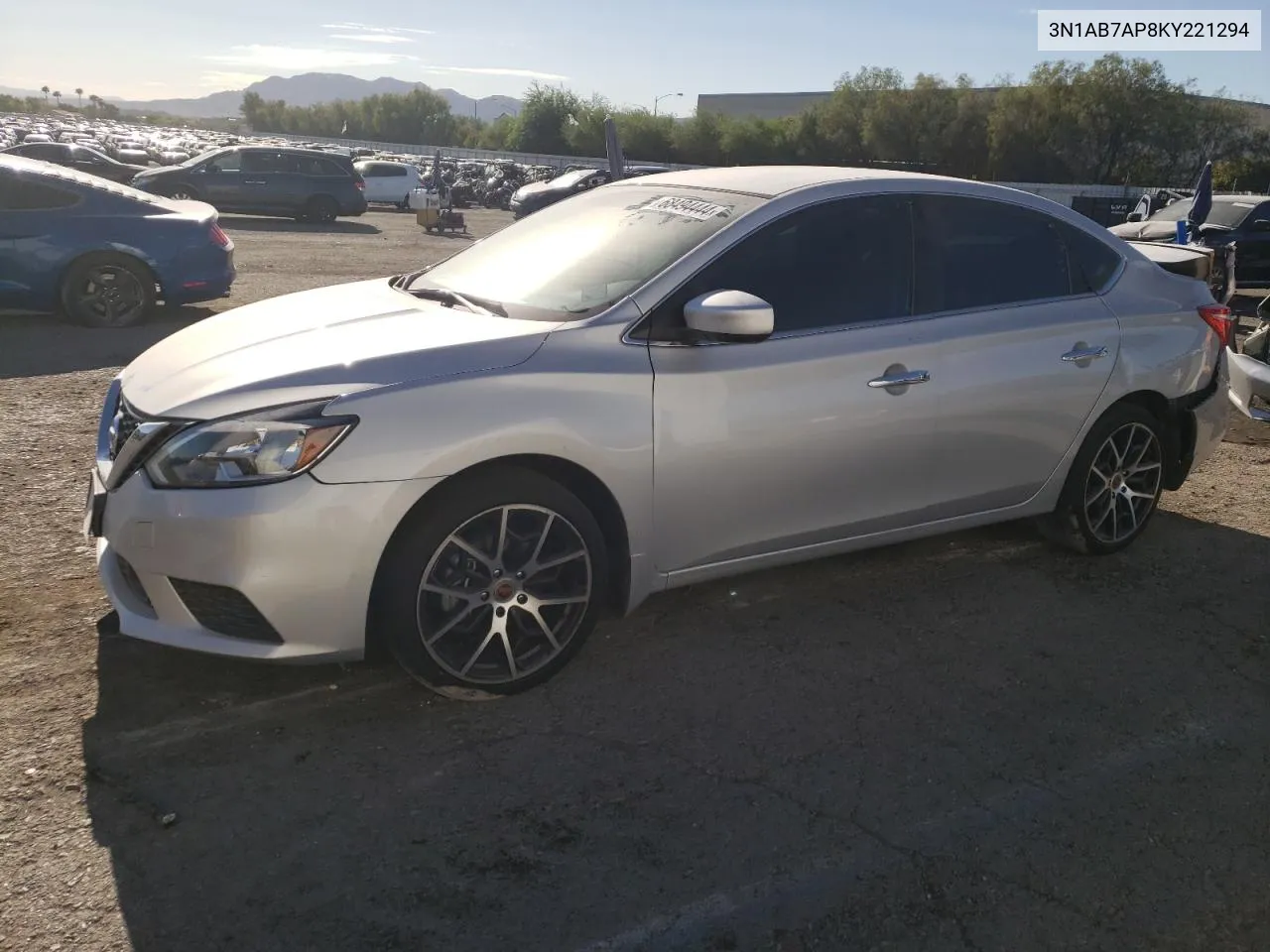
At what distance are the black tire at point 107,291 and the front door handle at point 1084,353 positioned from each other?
318 inches

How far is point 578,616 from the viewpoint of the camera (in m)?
3.54

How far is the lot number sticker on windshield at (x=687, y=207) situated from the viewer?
392 centimetres

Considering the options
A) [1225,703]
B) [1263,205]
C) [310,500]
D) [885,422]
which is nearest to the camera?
[310,500]

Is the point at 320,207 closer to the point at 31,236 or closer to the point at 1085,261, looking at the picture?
the point at 31,236

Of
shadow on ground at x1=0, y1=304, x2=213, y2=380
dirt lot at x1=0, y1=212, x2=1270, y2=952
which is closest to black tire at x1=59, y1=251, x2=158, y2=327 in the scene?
shadow on ground at x1=0, y1=304, x2=213, y2=380

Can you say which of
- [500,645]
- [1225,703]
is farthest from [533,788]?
[1225,703]

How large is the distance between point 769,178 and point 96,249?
731 cm

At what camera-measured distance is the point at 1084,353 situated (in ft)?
14.8

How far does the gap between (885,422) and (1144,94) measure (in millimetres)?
59797

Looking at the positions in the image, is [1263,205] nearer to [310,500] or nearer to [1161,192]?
[1161,192]

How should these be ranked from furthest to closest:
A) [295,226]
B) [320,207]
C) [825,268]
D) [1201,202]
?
[320,207]
[295,226]
[1201,202]
[825,268]

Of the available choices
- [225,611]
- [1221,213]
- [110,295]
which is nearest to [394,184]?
[1221,213]

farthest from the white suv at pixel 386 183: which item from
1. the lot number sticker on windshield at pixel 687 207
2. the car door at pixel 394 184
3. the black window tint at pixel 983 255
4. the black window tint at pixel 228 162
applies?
the black window tint at pixel 983 255

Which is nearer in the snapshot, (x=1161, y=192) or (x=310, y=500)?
(x=310, y=500)
